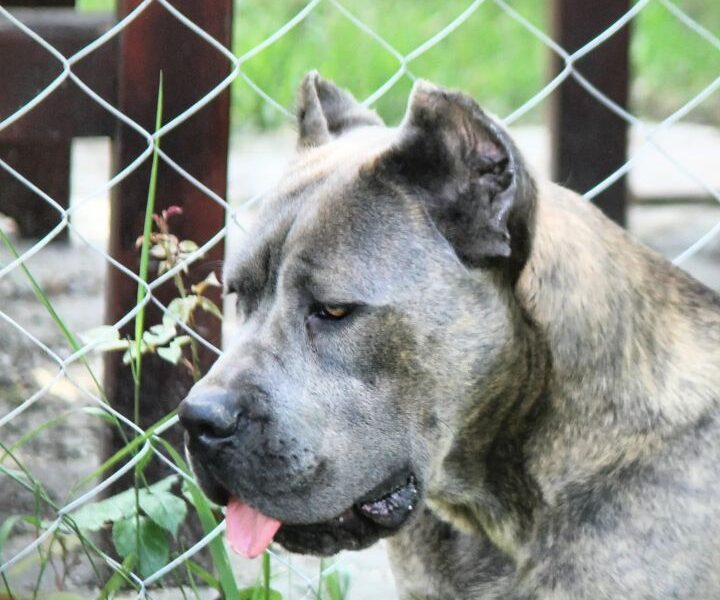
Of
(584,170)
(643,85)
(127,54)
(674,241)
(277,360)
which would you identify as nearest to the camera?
(277,360)

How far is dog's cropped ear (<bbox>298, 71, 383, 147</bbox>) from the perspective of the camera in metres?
3.07

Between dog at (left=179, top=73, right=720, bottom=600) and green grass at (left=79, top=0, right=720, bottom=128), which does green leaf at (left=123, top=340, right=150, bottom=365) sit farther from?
green grass at (left=79, top=0, right=720, bottom=128)

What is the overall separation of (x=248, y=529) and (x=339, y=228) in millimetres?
567

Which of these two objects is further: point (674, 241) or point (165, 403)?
point (674, 241)

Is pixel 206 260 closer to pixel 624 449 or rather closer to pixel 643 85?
pixel 624 449

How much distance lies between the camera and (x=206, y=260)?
3.43 m

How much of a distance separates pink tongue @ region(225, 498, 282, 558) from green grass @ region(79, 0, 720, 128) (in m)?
4.76

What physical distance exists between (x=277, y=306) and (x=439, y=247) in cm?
31

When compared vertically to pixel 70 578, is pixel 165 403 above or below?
above

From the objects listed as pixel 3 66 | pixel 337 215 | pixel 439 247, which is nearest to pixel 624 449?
pixel 439 247

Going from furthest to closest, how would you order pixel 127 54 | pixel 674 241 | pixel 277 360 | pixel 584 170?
pixel 674 241
pixel 584 170
pixel 127 54
pixel 277 360

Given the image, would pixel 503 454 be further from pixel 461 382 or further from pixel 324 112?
pixel 324 112

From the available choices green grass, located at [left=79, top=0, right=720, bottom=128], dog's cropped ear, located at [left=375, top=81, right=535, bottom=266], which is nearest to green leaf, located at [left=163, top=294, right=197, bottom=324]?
dog's cropped ear, located at [left=375, top=81, right=535, bottom=266]

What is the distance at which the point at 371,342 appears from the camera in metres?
2.58
